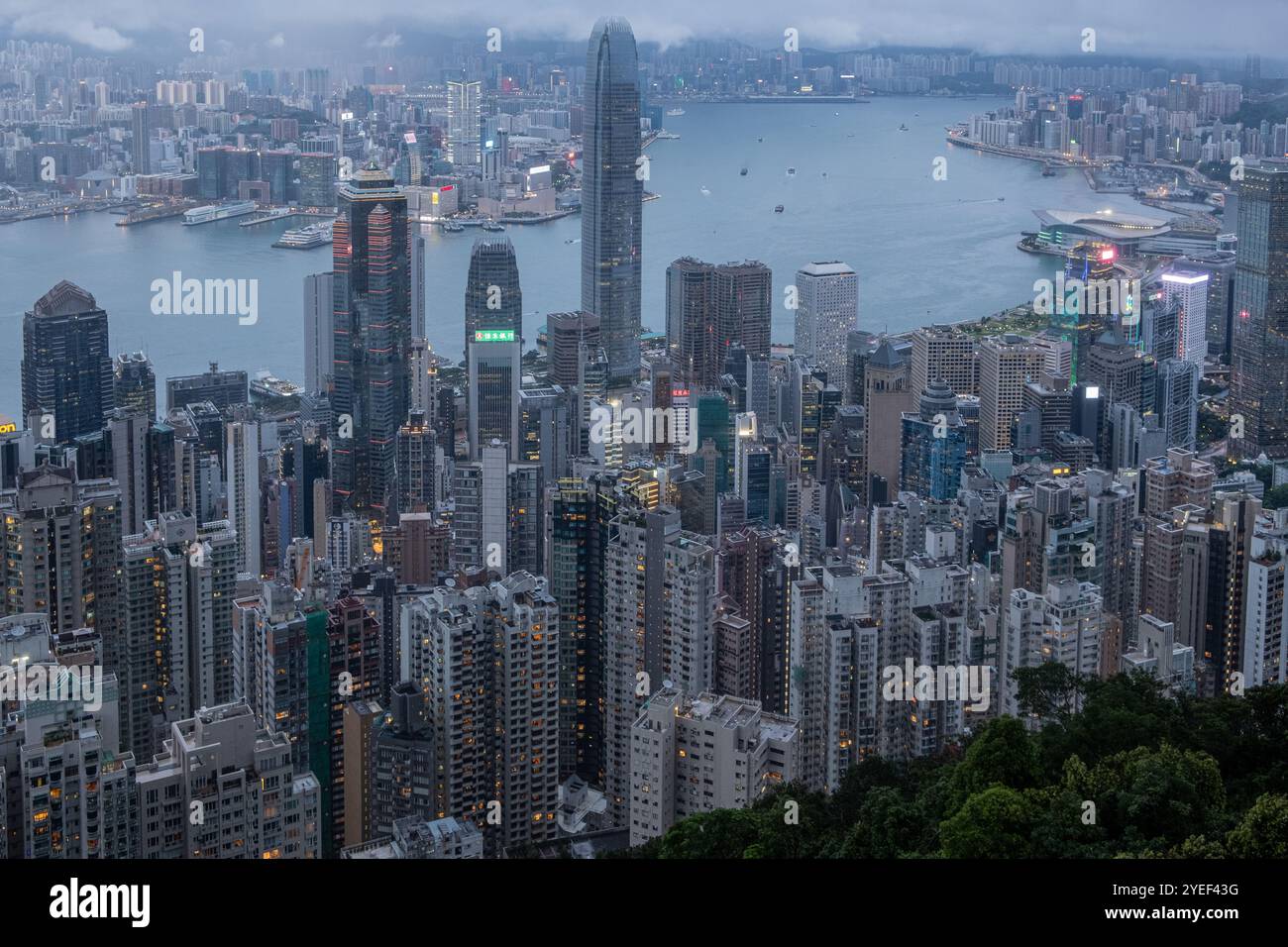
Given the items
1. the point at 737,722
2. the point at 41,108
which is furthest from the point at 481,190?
the point at 737,722

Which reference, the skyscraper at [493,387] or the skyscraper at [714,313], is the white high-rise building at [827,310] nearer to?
the skyscraper at [714,313]

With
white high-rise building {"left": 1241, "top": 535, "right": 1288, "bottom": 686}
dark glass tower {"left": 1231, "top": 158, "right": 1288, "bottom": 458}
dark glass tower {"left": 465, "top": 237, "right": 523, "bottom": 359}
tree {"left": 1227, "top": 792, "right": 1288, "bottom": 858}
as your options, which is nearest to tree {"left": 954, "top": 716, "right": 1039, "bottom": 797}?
tree {"left": 1227, "top": 792, "right": 1288, "bottom": 858}

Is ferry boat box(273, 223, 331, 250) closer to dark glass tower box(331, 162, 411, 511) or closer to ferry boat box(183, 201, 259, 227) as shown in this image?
dark glass tower box(331, 162, 411, 511)

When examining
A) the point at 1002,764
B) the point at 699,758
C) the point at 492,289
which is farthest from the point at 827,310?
the point at 1002,764

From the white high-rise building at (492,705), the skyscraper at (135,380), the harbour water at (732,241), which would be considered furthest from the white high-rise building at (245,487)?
the white high-rise building at (492,705)
